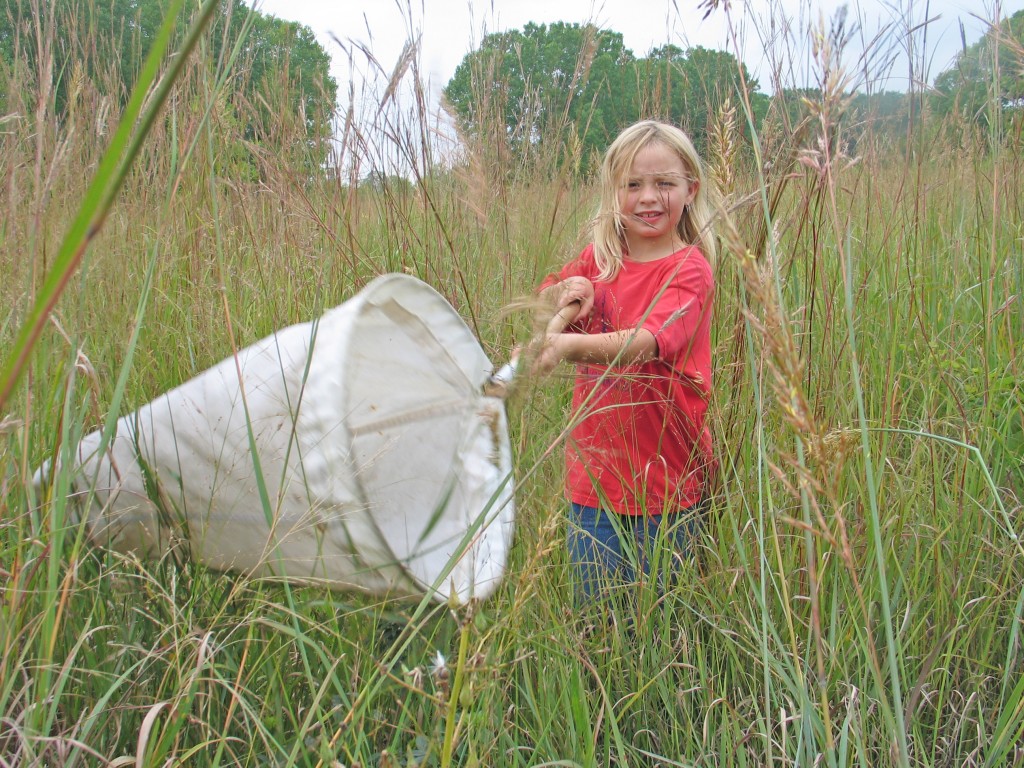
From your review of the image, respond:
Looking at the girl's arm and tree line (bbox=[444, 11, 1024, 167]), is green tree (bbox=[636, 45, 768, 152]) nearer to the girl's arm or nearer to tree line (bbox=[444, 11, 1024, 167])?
tree line (bbox=[444, 11, 1024, 167])

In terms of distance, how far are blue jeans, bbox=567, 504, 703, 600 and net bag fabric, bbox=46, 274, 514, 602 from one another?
0.62 ft

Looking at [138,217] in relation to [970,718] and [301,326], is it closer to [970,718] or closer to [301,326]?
[301,326]

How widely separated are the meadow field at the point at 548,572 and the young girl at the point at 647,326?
0.11 m

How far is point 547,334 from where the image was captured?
847 mm

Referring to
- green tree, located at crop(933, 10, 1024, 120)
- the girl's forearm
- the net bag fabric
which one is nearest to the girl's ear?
green tree, located at crop(933, 10, 1024, 120)

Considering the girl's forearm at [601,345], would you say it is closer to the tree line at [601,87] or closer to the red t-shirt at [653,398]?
the red t-shirt at [653,398]

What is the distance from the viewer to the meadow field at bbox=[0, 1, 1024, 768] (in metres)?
0.84

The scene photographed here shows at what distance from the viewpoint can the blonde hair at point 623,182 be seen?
190 centimetres

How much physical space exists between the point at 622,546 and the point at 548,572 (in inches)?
5.2

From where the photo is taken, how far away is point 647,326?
154 cm

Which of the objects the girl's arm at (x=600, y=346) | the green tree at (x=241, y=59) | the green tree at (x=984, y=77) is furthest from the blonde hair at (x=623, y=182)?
the green tree at (x=241, y=59)

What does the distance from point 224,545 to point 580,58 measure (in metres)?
1.26

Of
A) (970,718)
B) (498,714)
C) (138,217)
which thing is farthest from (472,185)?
(138,217)

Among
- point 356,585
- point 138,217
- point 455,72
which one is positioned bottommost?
point 356,585
